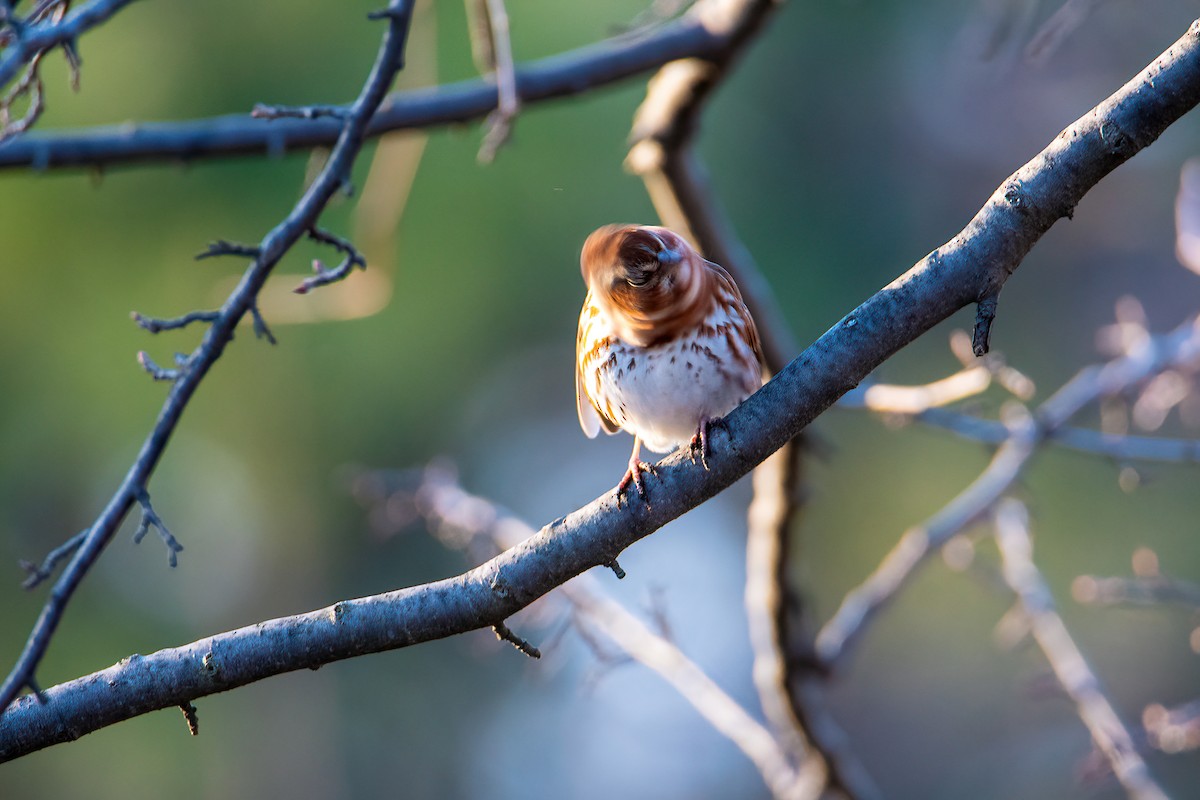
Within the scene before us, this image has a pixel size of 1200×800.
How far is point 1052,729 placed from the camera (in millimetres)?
9891

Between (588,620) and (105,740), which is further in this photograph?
(105,740)

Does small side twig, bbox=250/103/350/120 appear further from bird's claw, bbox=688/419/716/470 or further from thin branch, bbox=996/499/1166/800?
thin branch, bbox=996/499/1166/800

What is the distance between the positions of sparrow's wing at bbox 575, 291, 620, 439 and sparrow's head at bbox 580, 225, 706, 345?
0.13 meters

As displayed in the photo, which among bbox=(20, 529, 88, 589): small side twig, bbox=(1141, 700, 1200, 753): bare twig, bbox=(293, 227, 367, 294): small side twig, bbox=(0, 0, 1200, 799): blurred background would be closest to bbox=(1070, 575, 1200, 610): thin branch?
bbox=(1141, 700, 1200, 753): bare twig

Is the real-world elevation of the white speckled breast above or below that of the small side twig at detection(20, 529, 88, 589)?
below

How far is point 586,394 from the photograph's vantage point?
2.52 metres

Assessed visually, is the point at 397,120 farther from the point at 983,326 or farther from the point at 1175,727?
the point at 1175,727

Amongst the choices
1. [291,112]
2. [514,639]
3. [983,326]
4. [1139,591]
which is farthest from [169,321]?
[1139,591]

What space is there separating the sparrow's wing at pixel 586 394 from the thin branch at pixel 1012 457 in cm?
89

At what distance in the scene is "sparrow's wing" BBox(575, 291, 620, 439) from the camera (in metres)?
2.31

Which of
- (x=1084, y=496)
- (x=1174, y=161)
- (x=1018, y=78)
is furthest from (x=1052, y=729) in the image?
(x=1018, y=78)

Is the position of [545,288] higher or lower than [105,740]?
higher

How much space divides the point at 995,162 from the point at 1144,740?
9.02 meters

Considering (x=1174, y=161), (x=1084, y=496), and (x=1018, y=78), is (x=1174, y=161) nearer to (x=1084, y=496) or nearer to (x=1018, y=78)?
(x=1018, y=78)
